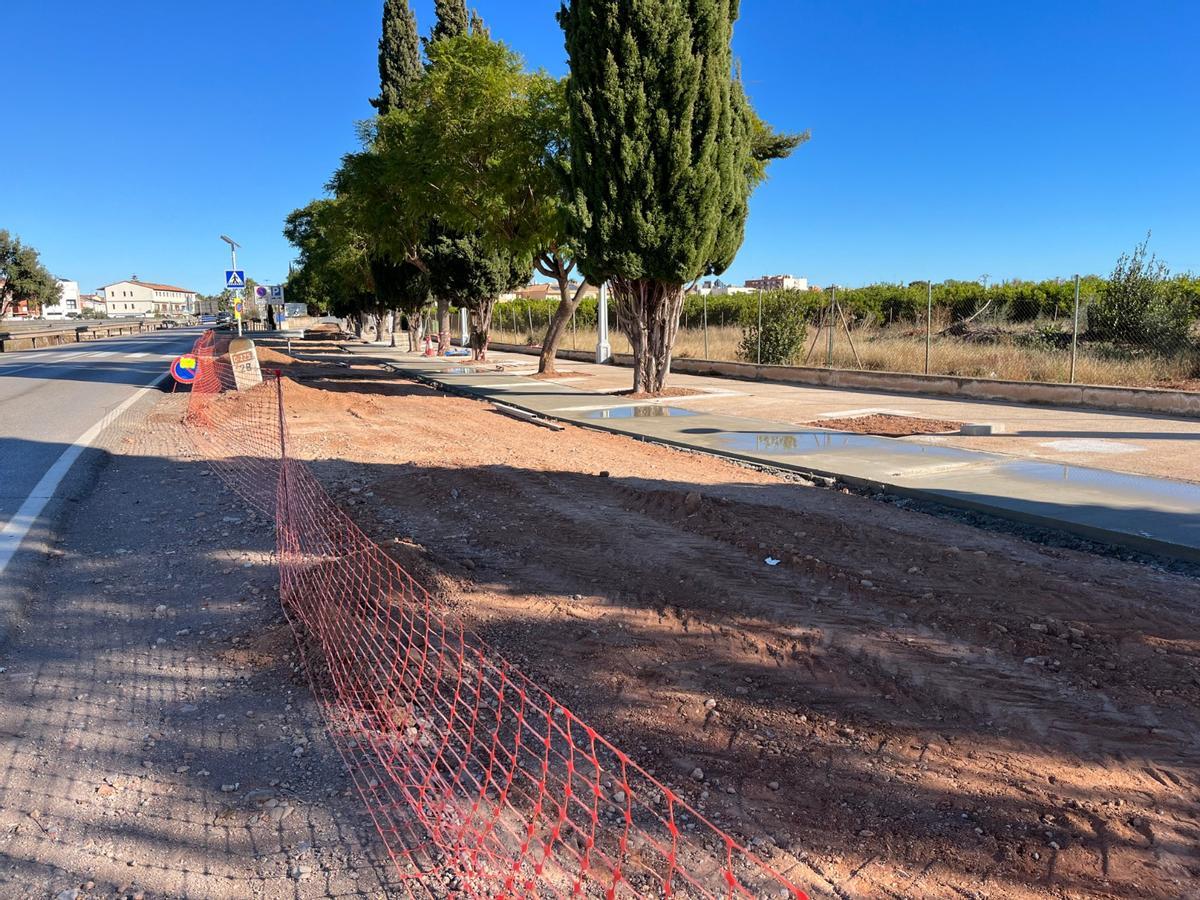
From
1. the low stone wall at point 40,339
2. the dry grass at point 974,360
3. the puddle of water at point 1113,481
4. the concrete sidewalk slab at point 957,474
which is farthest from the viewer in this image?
the low stone wall at point 40,339

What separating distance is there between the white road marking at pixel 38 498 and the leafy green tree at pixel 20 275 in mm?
68862

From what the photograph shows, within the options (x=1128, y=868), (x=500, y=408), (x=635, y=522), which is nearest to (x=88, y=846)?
(x=1128, y=868)

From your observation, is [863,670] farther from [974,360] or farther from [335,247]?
[335,247]

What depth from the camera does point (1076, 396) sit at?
15312mm

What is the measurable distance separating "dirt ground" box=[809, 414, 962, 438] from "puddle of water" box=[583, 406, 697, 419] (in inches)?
104

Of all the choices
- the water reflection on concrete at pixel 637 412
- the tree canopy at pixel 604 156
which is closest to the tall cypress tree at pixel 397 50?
the tree canopy at pixel 604 156

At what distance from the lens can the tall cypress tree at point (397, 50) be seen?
3606 cm

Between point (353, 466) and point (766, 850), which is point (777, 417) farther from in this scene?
point (766, 850)

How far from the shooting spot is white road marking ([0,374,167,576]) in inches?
261

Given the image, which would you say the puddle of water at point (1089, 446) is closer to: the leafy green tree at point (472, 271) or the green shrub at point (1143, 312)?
the green shrub at point (1143, 312)

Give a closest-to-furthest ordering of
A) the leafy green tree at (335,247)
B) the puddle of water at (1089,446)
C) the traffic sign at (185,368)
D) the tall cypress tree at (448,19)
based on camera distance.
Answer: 1. the puddle of water at (1089,446)
2. the traffic sign at (185,368)
3. the tall cypress tree at (448,19)
4. the leafy green tree at (335,247)

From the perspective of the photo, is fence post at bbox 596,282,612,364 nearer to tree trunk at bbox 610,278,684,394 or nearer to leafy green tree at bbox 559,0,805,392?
tree trunk at bbox 610,278,684,394

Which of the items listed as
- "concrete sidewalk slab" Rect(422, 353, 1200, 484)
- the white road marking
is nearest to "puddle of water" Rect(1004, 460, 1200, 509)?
"concrete sidewalk slab" Rect(422, 353, 1200, 484)

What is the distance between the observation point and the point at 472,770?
362 cm
